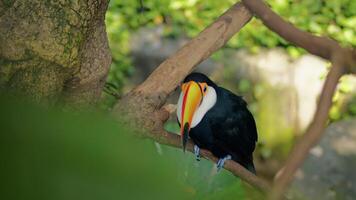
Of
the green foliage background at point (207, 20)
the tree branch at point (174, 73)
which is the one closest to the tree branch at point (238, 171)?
the tree branch at point (174, 73)

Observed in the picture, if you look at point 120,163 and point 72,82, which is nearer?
point 120,163

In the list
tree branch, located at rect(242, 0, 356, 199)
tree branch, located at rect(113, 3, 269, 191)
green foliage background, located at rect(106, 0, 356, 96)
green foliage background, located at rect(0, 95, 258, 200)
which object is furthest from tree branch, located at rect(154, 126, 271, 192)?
green foliage background, located at rect(106, 0, 356, 96)

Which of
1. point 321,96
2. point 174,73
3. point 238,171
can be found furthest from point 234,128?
point 321,96

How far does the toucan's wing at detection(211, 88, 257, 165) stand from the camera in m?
2.40

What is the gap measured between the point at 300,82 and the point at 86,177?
3.81m

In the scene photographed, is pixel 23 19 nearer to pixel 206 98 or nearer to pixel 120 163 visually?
pixel 120 163

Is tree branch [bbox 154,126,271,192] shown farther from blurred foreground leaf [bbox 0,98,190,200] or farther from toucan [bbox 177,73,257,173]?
blurred foreground leaf [bbox 0,98,190,200]

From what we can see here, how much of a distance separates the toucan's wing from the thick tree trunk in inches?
39.1

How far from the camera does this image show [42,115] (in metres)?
0.27

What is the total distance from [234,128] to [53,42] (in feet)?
4.14

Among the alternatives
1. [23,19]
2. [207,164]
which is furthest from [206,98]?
[23,19]

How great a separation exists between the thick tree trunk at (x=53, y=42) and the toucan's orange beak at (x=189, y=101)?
0.56 metres

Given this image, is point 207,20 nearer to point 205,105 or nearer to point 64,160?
point 205,105

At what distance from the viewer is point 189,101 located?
7.04 ft
